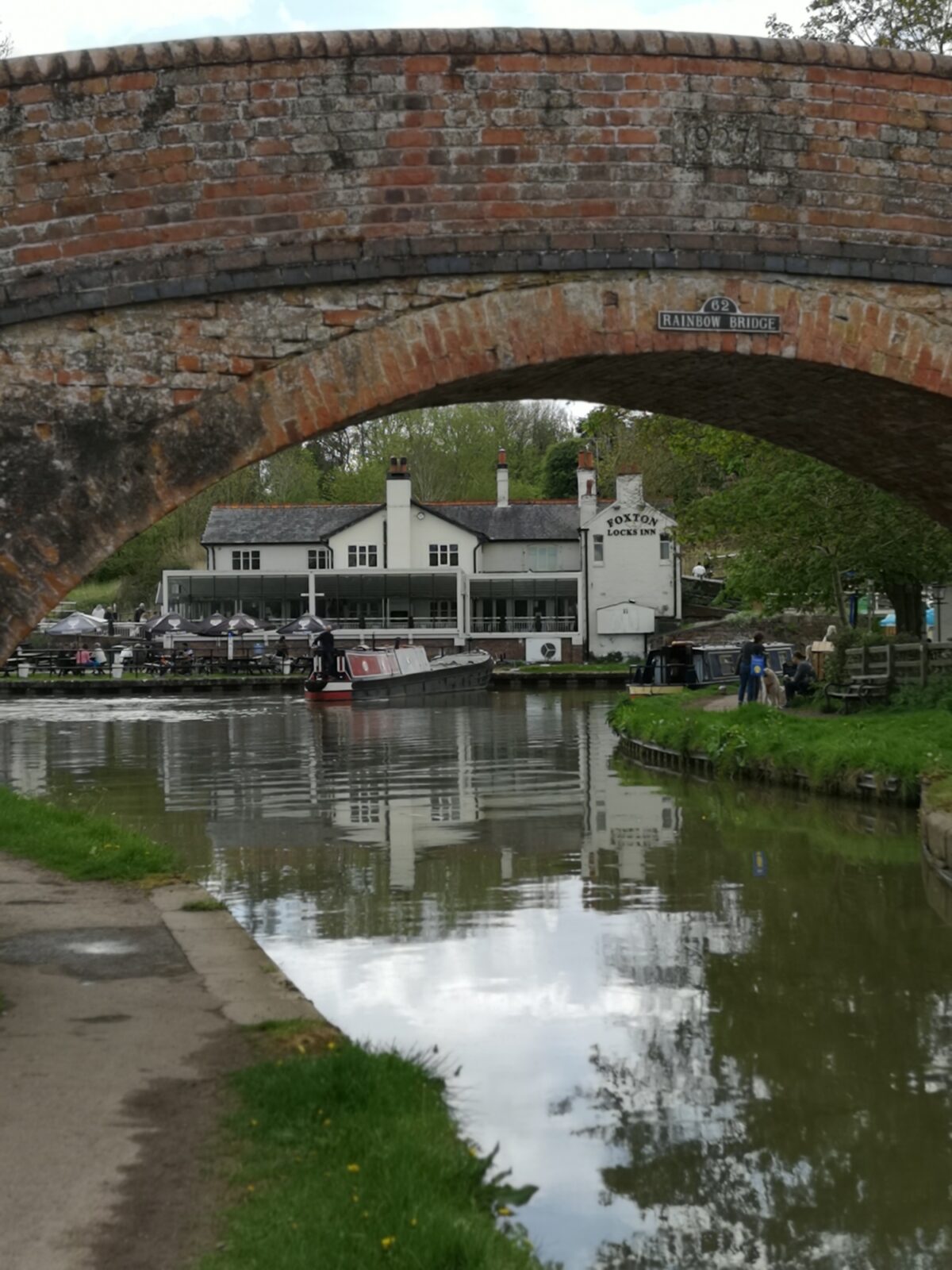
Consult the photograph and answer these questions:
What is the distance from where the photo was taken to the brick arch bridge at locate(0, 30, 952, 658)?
8.01 metres

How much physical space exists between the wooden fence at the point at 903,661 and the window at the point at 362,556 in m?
38.9

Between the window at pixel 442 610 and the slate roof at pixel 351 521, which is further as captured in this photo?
the slate roof at pixel 351 521

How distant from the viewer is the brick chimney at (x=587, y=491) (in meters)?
61.5

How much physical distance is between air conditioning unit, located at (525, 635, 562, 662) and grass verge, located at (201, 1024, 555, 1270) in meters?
54.2

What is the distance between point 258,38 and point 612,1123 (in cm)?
572

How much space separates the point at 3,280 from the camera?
26.1ft

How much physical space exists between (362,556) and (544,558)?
24.2 feet

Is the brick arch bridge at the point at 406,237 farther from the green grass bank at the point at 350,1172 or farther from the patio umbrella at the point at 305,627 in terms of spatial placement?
the patio umbrella at the point at 305,627

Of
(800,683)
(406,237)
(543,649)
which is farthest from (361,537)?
(406,237)

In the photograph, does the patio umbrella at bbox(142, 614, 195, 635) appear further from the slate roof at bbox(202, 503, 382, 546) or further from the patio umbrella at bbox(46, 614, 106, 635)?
the slate roof at bbox(202, 503, 382, 546)

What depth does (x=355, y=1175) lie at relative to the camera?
4.97 metres

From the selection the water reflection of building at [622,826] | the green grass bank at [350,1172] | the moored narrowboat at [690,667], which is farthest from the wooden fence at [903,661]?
the green grass bank at [350,1172]

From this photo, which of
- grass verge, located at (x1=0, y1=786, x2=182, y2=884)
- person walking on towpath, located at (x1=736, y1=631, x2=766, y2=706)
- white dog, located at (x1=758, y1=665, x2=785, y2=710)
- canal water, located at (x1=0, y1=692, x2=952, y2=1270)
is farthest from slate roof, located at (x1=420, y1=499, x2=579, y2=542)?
grass verge, located at (x1=0, y1=786, x2=182, y2=884)

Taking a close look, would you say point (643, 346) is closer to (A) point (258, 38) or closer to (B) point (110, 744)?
(A) point (258, 38)
